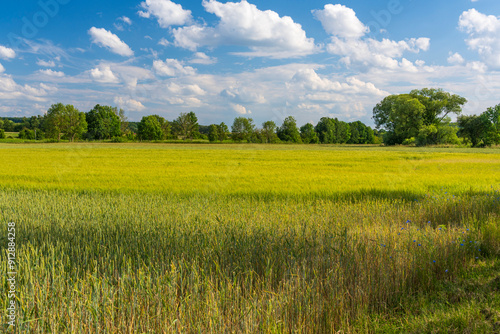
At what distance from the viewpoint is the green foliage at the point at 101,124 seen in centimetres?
9562

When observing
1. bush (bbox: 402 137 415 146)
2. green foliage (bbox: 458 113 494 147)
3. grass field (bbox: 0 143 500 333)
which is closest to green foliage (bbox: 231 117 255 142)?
bush (bbox: 402 137 415 146)

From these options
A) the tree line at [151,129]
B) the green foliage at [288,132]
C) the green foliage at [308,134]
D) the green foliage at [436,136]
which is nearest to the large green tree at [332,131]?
the tree line at [151,129]

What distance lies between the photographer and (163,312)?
415 cm

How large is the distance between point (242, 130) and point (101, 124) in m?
41.9

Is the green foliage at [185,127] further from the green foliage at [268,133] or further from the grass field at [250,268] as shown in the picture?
the grass field at [250,268]

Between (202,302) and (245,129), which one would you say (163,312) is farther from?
(245,129)

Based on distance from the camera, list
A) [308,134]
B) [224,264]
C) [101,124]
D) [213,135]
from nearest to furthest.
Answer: [224,264] → [101,124] → [213,135] → [308,134]

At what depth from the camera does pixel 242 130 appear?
328ft

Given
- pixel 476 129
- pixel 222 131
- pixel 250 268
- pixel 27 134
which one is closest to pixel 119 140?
pixel 222 131

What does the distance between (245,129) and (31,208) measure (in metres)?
89.4

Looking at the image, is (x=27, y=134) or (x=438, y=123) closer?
(x=438, y=123)

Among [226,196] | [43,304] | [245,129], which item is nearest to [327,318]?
[43,304]

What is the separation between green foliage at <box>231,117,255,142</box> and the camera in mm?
93662

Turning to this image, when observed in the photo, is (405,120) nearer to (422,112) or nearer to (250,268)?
(422,112)
